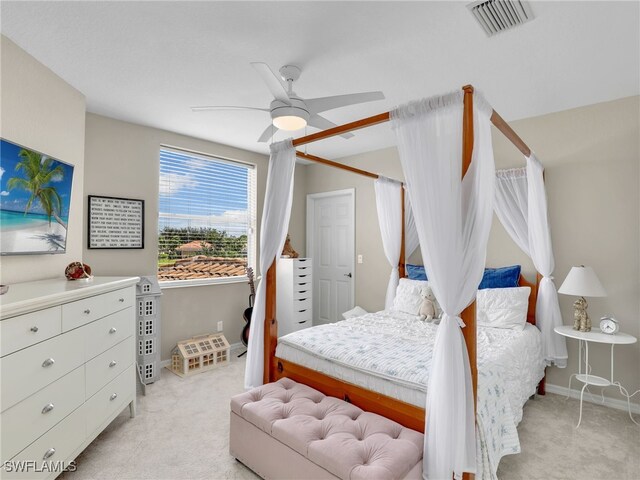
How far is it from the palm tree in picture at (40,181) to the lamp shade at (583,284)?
405 centimetres

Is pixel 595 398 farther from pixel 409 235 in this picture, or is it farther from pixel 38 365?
pixel 38 365

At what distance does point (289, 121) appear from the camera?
2.28 metres

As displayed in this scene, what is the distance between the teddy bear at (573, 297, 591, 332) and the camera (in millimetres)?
2793

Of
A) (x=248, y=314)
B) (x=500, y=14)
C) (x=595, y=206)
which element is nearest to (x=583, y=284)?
(x=595, y=206)

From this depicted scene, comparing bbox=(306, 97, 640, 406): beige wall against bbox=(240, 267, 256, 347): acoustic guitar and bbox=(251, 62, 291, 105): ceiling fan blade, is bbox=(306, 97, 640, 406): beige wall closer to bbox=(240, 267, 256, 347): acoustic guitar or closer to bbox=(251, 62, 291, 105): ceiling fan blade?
bbox=(251, 62, 291, 105): ceiling fan blade

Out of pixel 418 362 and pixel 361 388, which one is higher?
pixel 418 362

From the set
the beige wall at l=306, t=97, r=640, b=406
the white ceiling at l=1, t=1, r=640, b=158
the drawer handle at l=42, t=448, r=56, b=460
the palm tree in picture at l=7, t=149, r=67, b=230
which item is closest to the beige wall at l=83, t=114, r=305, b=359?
the white ceiling at l=1, t=1, r=640, b=158

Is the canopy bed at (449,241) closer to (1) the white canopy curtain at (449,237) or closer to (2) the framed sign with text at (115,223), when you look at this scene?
(1) the white canopy curtain at (449,237)

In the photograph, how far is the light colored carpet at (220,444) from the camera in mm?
2059

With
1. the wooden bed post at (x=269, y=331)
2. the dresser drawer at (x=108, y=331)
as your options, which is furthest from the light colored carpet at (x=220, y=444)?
the dresser drawer at (x=108, y=331)

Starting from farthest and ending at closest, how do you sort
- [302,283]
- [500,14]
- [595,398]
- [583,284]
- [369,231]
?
[369,231] → [302,283] → [595,398] → [583,284] → [500,14]

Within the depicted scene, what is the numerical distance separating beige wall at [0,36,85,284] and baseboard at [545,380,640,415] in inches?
176

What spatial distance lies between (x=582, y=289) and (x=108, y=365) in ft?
11.8

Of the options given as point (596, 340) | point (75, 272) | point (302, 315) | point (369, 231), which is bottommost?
point (302, 315)
